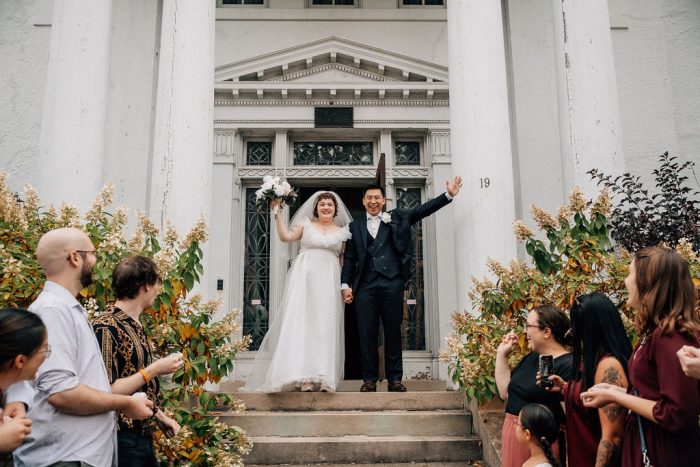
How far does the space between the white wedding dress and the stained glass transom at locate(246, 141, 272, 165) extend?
2516 mm

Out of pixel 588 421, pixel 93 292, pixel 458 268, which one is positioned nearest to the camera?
pixel 588 421

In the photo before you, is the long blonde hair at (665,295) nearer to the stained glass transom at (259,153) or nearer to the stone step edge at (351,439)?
the stone step edge at (351,439)

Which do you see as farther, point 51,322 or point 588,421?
point 588,421

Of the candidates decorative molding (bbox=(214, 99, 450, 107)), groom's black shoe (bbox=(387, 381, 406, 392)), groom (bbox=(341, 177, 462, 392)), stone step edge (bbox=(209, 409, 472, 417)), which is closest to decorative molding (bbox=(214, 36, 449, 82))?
decorative molding (bbox=(214, 99, 450, 107))

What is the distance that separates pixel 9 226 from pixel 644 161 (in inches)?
317

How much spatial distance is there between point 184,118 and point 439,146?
4.13m

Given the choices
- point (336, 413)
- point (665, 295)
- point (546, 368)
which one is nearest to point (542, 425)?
point (546, 368)

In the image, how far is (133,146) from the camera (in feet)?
29.0

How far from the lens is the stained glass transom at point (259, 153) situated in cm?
961

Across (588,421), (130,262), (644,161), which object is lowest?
(588,421)

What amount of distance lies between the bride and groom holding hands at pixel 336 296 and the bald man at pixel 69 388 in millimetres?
3758

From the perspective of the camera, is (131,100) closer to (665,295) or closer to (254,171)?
(254,171)

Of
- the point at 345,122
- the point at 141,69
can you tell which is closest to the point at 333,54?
the point at 345,122

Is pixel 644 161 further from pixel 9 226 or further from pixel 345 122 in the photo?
pixel 9 226
